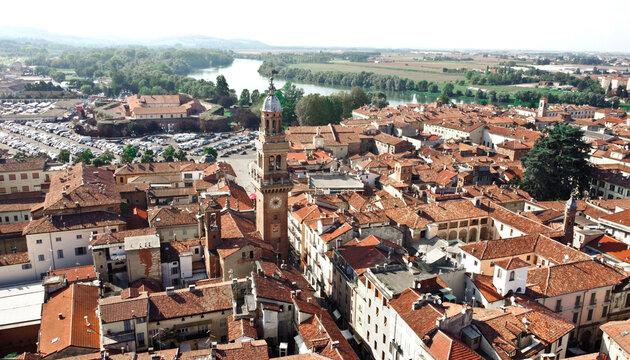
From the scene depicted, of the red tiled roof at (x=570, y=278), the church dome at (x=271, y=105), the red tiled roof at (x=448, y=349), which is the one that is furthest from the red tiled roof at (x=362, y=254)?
the church dome at (x=271, y=105)

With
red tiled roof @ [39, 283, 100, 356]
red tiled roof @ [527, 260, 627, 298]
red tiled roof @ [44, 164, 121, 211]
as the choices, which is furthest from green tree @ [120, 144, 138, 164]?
red tiled roof @ [527, 260, 627, 298]

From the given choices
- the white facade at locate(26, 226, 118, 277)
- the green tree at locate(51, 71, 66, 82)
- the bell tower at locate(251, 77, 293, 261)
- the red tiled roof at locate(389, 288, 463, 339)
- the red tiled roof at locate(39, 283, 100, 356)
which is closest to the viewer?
the red tiled roof at locate(389, 288, 463, 339)

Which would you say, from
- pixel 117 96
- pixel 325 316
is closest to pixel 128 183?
pixel 325 316

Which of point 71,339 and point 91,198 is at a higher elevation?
point 91,198

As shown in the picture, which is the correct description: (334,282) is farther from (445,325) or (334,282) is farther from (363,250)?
(445,325)

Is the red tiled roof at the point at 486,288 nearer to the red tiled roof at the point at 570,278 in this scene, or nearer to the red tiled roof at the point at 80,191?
the red tiled roof at the point at 570,278

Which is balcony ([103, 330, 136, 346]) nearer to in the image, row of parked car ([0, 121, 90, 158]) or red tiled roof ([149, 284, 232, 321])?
red tiled roof ([149, 284, 232, 321])

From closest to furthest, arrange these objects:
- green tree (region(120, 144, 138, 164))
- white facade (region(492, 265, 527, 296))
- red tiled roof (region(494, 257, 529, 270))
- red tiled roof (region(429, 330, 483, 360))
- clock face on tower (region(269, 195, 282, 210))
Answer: red tiled roof (region(429, 330, 483, 360)) < red tiled roof (region(494, 257, 529, 270)) < white facade (region(492, 265, 527, 296)) < clock face on tower (region(269, 195, 282, 210)) < green tree (region(120, 144, 138, 164))
